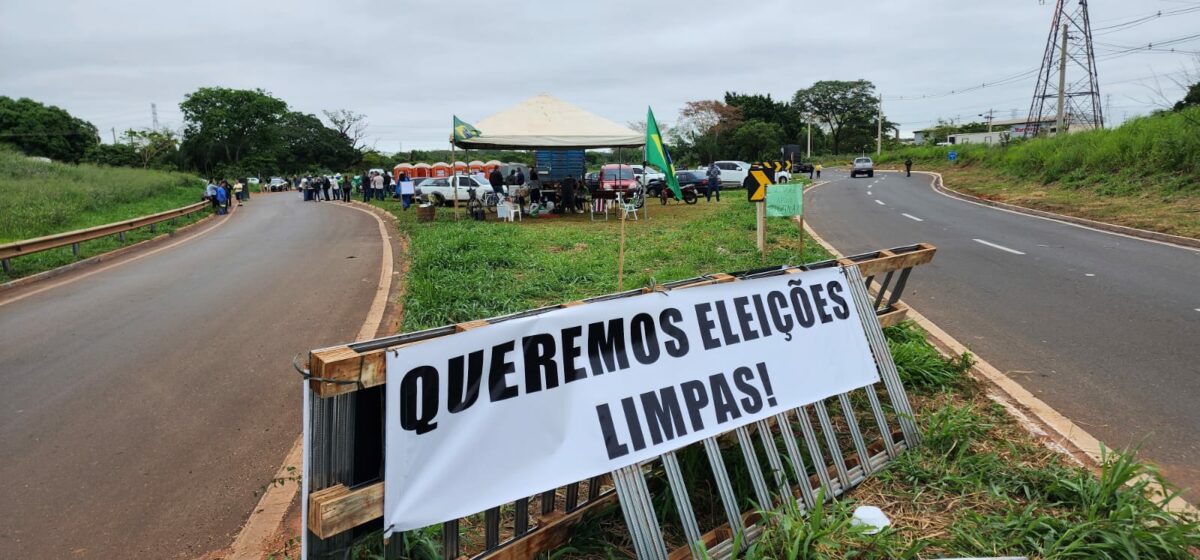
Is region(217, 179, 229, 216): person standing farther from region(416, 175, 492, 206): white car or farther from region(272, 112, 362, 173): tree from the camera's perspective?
region(272, 112, 362, 173): tree

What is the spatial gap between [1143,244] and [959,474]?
1149cm

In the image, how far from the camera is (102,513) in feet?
12.1

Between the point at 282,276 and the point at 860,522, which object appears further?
the point at 282,276

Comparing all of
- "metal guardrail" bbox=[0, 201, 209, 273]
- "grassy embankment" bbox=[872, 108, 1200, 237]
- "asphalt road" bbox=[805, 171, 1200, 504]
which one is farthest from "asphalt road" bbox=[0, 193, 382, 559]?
"grassy embankment" bbox=[872, 108, 1200, 237]

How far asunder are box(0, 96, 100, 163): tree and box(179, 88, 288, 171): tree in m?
11.2

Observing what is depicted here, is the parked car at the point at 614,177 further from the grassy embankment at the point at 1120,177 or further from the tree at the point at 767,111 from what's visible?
the tree at the point at 767,111

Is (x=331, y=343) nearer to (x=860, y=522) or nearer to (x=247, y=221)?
(x=860, y=522)

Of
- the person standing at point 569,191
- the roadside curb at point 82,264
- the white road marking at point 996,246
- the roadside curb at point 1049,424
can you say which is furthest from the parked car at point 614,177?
the roadside curb at point 1049,424

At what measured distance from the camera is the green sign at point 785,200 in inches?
365

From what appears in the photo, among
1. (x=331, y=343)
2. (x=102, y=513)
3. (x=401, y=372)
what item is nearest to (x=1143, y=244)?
(x=331, y=343)

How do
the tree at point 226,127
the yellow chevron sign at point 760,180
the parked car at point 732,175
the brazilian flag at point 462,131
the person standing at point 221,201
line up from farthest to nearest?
1. the tree at point 226,127
2. the parked car at point 732,175
3. the person standing at point 221,201
4. the brazilian flag at point 462,131
5. the yellow chevron sign at point 760,180

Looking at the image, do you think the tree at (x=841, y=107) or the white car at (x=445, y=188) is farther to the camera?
the tree at (x=841, y=107)

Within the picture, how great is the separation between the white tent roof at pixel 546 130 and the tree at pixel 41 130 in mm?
64041

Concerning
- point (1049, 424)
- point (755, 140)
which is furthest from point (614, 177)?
point (755, 140)
